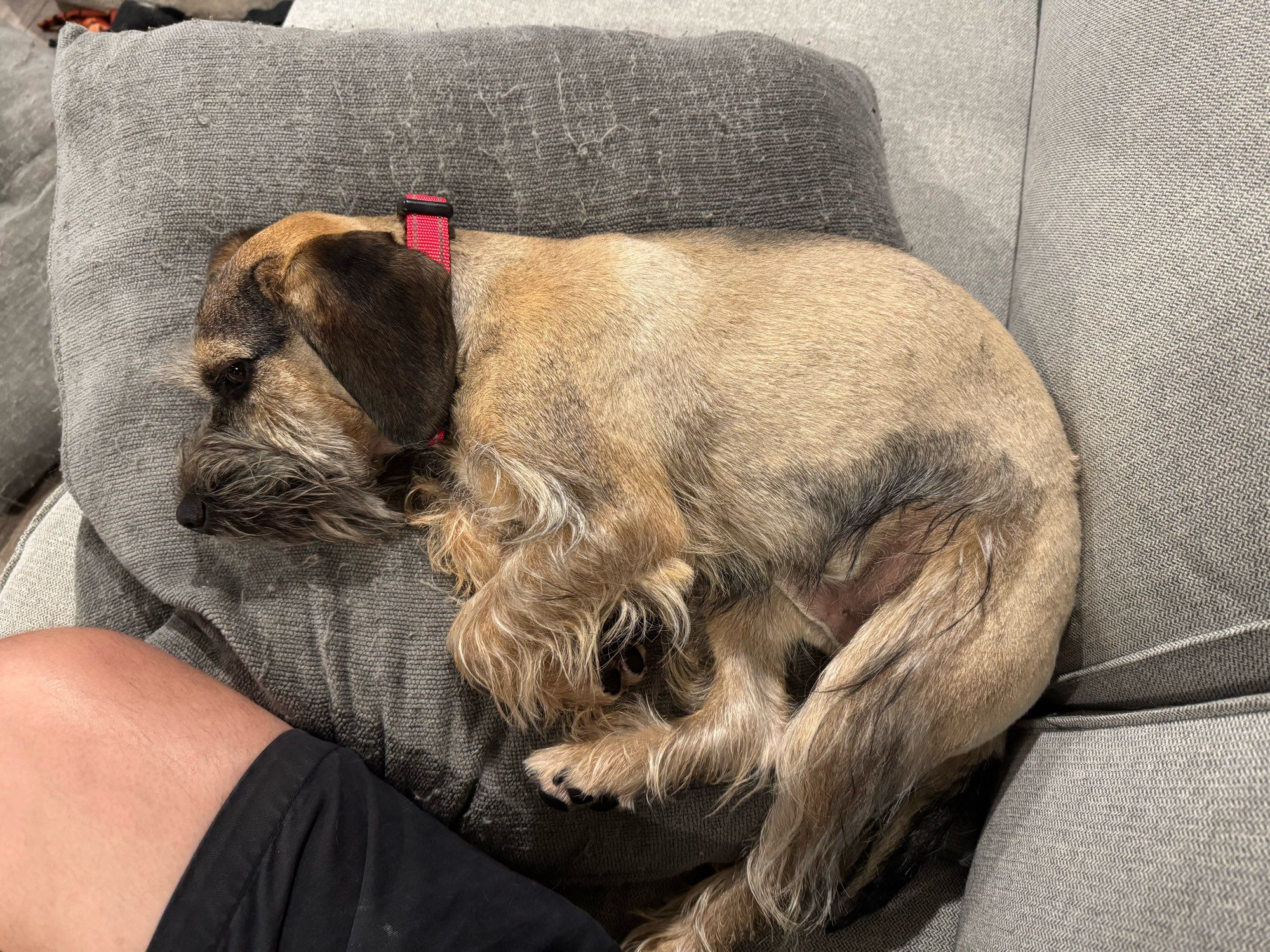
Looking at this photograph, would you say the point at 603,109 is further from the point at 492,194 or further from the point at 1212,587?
the point at 1212,587

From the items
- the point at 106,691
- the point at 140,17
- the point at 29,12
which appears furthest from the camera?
the point at 29,12

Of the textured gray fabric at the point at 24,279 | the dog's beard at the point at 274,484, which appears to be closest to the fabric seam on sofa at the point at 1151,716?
the dog's beard at the point at 274,484

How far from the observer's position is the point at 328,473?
1.83 m

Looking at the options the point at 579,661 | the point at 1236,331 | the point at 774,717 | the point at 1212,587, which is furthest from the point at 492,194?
the point at 1212,587

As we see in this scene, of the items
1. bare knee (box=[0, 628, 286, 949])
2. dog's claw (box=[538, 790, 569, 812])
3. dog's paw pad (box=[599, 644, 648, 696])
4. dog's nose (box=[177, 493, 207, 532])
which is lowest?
dog's claw (box=[538, 790, 569, 812])

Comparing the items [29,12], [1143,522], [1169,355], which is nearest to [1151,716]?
[1143,522]

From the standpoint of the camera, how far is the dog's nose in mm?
1721

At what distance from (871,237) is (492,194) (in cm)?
106

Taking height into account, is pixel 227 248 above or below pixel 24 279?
above

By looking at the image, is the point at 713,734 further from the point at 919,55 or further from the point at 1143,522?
the point at 919,55

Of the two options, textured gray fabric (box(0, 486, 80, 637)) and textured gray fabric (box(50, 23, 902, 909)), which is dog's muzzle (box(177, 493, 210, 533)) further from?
→ textured gray fabric (box(0, 486, 80, 637))

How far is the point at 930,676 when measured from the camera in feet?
5.03

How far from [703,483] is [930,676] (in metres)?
0.62

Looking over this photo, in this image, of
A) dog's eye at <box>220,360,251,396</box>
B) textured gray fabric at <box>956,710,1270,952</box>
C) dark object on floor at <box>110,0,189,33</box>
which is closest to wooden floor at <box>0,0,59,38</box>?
dark object on floor at <box>110,0,189,33</box>
